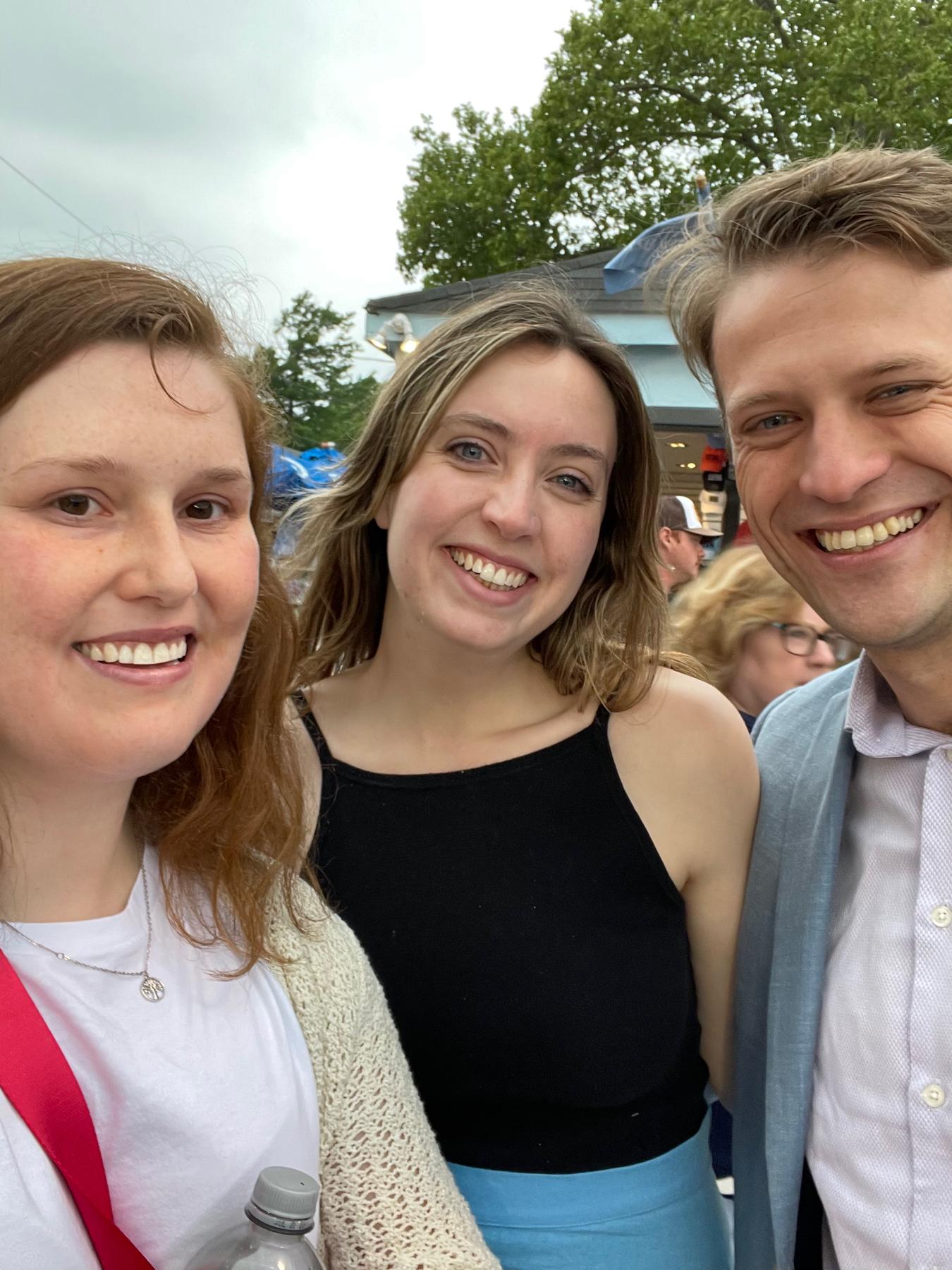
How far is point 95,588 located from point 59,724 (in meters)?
0.15

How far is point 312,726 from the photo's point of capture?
2.09m

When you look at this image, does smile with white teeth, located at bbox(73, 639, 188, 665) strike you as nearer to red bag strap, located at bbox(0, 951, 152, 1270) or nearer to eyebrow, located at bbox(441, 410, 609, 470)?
red bag strap, located at bbox(0, 951, 152, 1270)

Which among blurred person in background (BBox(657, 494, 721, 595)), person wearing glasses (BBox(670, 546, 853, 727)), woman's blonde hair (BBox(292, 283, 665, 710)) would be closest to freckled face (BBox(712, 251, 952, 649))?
woman's blonde hair (BBox(292, 283, 665, 710))

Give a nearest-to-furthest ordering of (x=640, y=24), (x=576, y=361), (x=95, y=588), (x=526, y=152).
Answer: (x=95, y=588) < (x=576, y=361) < (x=640, y=24) < (x=526, y=152)

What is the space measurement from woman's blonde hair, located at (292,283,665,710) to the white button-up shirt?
1.74 feet

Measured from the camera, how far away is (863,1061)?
5.22 feet

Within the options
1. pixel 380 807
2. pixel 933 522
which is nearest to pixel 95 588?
pixel 380 807

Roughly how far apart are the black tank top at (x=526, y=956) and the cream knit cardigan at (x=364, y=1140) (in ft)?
0.91

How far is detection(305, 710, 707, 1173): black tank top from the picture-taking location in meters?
1.82

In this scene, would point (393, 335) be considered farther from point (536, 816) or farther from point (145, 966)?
point (145, 966)

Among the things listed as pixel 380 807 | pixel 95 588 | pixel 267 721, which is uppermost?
pixel 95 588

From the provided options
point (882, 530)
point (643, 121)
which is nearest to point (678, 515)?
point (882, 530)

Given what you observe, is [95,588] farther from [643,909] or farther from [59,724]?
[643,909]

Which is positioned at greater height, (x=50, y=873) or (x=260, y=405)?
(x=260, y=405)
